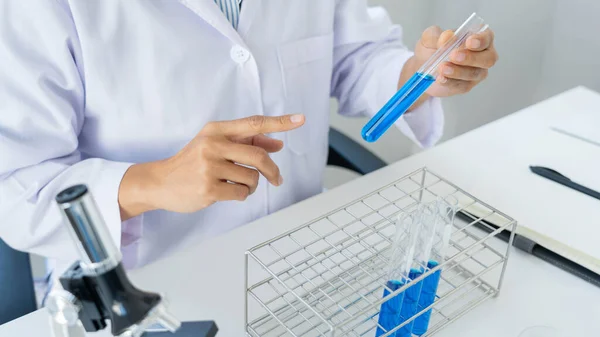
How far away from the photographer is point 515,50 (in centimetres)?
207

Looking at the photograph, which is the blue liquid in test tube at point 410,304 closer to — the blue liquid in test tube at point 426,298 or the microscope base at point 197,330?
the blue liquid in test tube at point 426,298

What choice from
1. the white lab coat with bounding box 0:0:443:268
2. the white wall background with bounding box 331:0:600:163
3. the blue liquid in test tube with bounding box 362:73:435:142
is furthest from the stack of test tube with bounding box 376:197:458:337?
the white wall background with bounding box 331:0:600:163

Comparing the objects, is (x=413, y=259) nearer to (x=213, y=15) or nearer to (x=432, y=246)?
(x=432, y=246)

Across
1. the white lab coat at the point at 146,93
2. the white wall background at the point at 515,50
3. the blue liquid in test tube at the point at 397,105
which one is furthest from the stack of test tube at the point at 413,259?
the white wall background at the point at 515,50

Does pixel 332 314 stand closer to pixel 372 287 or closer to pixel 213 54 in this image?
pixel 372 287

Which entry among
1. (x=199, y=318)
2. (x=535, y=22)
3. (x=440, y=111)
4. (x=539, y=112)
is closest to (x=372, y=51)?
(x=440, y=111)

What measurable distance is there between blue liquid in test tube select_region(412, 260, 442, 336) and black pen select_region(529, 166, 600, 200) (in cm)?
40

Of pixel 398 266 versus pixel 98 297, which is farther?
pixel 398 266

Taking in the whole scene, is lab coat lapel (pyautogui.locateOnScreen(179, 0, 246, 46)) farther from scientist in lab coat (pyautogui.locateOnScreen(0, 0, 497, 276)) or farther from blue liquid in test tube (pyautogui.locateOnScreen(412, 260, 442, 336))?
blue liquid in test tube (pyautogui.locateOnScreen(412, 260, 442, 336))

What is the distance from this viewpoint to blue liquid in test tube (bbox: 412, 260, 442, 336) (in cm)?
62

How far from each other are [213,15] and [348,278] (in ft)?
1.33

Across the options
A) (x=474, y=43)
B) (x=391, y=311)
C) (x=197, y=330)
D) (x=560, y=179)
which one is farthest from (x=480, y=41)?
(x=197, y=330)

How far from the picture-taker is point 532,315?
2.23 ft

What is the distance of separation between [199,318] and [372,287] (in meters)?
0.21
